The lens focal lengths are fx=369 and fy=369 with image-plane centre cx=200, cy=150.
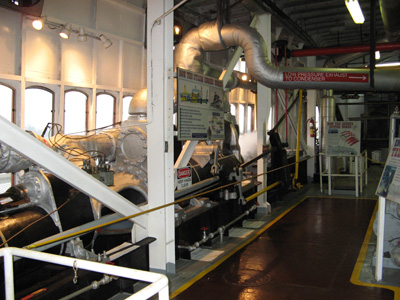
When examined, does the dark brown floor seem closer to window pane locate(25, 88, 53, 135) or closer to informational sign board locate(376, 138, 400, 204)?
informational sign board locate(376, 138, 400, 204)

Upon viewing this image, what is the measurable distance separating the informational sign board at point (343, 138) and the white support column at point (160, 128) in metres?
6.47

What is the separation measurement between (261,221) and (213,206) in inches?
70.8

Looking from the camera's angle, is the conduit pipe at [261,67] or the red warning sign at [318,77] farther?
the red warning sign at [318,77]

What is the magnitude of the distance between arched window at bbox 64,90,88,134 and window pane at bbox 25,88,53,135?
43cm

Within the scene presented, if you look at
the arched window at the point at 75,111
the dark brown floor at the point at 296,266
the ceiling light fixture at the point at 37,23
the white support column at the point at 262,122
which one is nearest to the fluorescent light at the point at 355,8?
the white support column at the point at 262,122

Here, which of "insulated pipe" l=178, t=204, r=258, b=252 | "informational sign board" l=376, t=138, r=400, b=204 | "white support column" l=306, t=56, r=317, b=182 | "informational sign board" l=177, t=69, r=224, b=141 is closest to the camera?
"informational sign board" l=376, t=138, r=400, b=204

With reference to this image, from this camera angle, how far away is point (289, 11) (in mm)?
9047

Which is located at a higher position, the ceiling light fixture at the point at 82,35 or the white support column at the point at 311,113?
the ceiling light fixture at the point at 82,35

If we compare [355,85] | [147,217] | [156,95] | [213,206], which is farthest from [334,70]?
[147,217]

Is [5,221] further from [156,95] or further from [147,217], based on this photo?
[156,95]

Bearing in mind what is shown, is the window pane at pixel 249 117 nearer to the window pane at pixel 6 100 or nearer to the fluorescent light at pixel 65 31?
the fluorescent light at pixel 65 31

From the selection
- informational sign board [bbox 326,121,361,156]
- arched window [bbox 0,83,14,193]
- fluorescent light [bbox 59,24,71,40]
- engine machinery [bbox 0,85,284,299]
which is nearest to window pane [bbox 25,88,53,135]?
arched window [bbox 0,83,14,193]

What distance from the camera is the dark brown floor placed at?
12.4 ft

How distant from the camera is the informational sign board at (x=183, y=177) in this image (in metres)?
4.62
